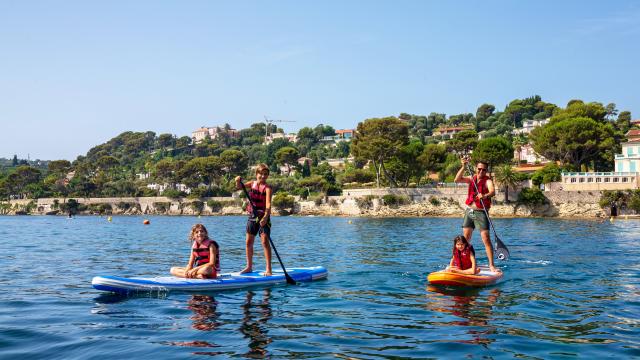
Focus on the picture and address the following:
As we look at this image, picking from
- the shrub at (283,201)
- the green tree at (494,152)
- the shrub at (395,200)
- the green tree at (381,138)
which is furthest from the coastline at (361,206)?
the green tree at (381,138)

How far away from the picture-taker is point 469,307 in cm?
1138

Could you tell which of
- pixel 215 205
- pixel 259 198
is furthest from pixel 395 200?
pixel 259 198

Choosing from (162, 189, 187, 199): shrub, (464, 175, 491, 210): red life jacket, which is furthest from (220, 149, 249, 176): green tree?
(464, 175, 491, 210): red life jacket

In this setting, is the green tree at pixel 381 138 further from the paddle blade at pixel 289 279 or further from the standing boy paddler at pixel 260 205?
the standing boy paddler at pixel 260 205

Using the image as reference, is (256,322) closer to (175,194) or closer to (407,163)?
(407,163)

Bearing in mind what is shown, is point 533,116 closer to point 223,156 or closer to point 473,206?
point 223,156

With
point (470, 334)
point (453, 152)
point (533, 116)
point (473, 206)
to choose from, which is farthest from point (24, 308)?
point (533, 116)

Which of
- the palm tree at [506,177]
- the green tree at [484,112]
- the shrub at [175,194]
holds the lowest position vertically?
the shrub at [175,194]

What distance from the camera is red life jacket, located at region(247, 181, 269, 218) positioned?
546 inches

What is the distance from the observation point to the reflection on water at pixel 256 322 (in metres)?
8.47

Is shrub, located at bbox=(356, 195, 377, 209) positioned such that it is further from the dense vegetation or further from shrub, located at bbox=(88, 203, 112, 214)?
shrub, located at bbox=(88, 203, 112, 214)

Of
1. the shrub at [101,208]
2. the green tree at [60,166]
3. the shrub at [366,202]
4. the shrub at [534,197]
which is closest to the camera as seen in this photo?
the shrub at [534,197]

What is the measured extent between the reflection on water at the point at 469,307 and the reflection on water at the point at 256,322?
2905mm

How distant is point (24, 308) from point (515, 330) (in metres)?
8.83
